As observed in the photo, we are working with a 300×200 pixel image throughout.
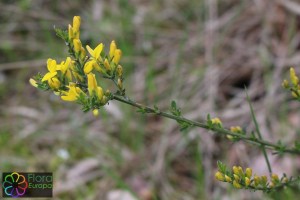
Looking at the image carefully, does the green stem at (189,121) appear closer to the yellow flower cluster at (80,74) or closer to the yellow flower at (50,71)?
the yellow flower cluster at (80,74)

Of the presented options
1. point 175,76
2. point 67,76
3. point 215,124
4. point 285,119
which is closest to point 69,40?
point 67,76

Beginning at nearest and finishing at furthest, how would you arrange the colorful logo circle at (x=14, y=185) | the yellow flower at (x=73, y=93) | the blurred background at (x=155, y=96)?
the yellow flower at (x=73, y=93), the colorful logo circle at (x=14, y=185), the blurred background at (x=155, y=96)

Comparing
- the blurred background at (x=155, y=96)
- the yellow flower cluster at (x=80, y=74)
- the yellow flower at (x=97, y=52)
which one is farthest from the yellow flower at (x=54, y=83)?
the blurred background at (x=155, y=96)

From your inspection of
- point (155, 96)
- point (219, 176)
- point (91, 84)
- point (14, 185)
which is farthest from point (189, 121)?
point (155, 96)

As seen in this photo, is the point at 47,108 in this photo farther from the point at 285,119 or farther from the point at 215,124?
the point at 215,124

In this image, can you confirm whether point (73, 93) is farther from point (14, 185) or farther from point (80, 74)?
point (14, 185)

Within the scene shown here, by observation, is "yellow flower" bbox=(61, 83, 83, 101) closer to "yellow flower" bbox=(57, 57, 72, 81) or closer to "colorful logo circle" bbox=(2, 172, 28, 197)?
"yellow flower" bbox=(57, 57, 72, 81)
